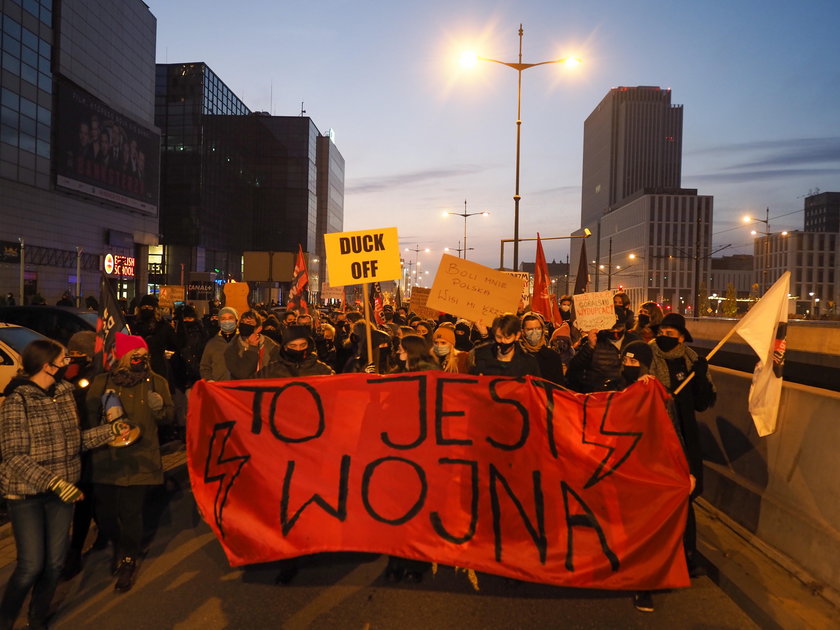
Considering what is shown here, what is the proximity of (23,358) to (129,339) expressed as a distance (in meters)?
1.21

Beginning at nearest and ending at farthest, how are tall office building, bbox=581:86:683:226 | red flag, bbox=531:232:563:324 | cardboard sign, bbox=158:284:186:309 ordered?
1. red flag, bbox=531:232:563:324
2. cardboard sign, bbox=158:284:186:309
3. tall office building, bbox=581:86:683:226

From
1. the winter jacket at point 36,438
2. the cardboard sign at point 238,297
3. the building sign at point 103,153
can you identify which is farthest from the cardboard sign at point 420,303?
the building sign at point 103,153

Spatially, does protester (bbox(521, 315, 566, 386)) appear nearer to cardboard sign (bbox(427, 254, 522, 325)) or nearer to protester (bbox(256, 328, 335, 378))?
cardboard sign (bbox(427, 254, 522, 325))

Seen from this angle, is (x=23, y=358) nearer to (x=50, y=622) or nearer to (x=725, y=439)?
(x=50, y=622)

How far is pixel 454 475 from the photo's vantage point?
4844 mm

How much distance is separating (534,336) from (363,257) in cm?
192

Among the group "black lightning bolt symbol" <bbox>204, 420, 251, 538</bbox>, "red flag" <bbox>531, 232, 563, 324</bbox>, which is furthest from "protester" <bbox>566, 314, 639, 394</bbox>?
"red flag" <bbox>531, 232, 563, 324</bbox>

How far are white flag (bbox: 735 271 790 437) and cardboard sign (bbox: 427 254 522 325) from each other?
12.9 feet

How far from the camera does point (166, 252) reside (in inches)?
→ 3120

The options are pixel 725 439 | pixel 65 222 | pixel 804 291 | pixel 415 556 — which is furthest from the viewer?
pixel 804 291

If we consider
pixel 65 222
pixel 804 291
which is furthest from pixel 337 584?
pixel 804 291

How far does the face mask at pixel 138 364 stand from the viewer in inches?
191

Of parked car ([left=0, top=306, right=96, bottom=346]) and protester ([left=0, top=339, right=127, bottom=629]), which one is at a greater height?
parked car ([left=0, top=306, right=96, bottom=346])

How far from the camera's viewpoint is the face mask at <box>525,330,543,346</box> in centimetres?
729
